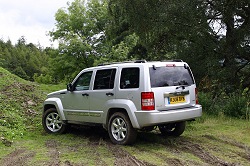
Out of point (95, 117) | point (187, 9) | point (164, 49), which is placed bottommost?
point (95, 117)

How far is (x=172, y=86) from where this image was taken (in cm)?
659

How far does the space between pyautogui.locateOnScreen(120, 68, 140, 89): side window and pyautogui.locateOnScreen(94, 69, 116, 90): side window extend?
302mm

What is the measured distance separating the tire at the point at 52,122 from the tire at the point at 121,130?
1.94 m

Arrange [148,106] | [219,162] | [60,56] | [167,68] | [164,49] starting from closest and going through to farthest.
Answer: [219,162], [148,106], [167,68], [164,49], [60,56]

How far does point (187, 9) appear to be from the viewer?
1134 centimetres

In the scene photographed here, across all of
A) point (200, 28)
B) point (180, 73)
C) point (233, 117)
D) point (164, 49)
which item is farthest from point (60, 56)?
point (180, 73)

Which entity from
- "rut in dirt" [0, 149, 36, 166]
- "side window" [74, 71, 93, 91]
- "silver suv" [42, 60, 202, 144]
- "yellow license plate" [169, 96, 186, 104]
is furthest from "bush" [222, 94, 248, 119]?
"rut in dirt" [0, 149, 36, 166]

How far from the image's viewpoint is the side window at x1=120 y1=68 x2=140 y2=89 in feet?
21.4

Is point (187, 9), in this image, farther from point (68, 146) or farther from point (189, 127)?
point (68, 146)

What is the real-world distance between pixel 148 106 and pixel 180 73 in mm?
1257

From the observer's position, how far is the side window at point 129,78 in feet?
21.4

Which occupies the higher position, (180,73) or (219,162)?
(180,73)

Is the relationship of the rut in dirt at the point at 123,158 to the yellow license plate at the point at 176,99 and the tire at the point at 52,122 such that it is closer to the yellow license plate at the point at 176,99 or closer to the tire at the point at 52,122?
the yellow license plate at the point at 176,99

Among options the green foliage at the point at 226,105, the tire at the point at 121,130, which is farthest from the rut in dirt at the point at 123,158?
the green foliage at the point at 226,105
